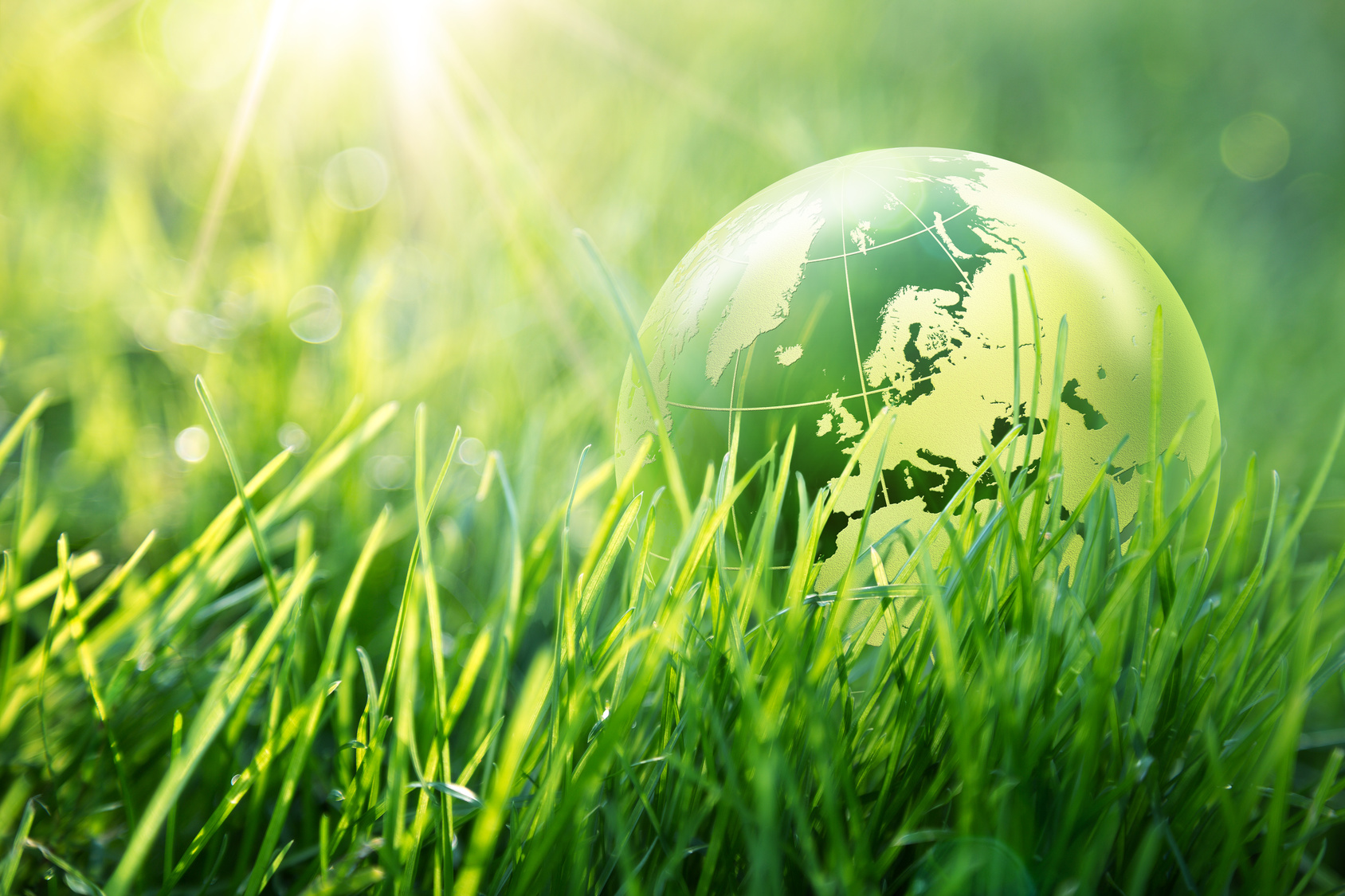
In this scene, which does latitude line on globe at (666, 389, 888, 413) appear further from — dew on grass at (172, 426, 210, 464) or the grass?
dew on grass at (172, 426, 210, 464)

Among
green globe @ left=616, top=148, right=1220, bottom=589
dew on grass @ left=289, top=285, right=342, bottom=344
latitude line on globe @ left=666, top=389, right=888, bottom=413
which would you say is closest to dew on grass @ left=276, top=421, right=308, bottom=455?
dew on grass @ left=289, top=285, right=342, bottom=344

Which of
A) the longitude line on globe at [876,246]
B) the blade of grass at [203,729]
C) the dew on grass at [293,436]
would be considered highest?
the longitude line on globe at [876,246]

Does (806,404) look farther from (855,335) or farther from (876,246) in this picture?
(876,246)

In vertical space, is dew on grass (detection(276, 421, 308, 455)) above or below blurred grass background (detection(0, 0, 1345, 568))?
below

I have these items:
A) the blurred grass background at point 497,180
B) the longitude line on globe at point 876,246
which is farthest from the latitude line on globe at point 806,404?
the blurred grass background at point 497,180

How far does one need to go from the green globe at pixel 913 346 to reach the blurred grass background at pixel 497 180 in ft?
1.36

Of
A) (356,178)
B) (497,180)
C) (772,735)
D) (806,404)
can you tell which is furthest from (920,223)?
(356,178)

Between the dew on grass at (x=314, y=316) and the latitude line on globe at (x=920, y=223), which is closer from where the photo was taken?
the latitude line on globe at (x=920, y=223)

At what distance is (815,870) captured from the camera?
0.50m

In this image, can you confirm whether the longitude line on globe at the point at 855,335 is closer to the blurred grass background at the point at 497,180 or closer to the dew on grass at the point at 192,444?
the blurred grass background at the point at 497,180

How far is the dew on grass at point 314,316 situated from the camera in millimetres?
1564

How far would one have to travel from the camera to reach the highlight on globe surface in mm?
609

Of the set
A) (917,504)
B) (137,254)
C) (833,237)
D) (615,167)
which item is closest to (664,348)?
(833,237)

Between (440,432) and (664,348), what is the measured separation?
0.63m
